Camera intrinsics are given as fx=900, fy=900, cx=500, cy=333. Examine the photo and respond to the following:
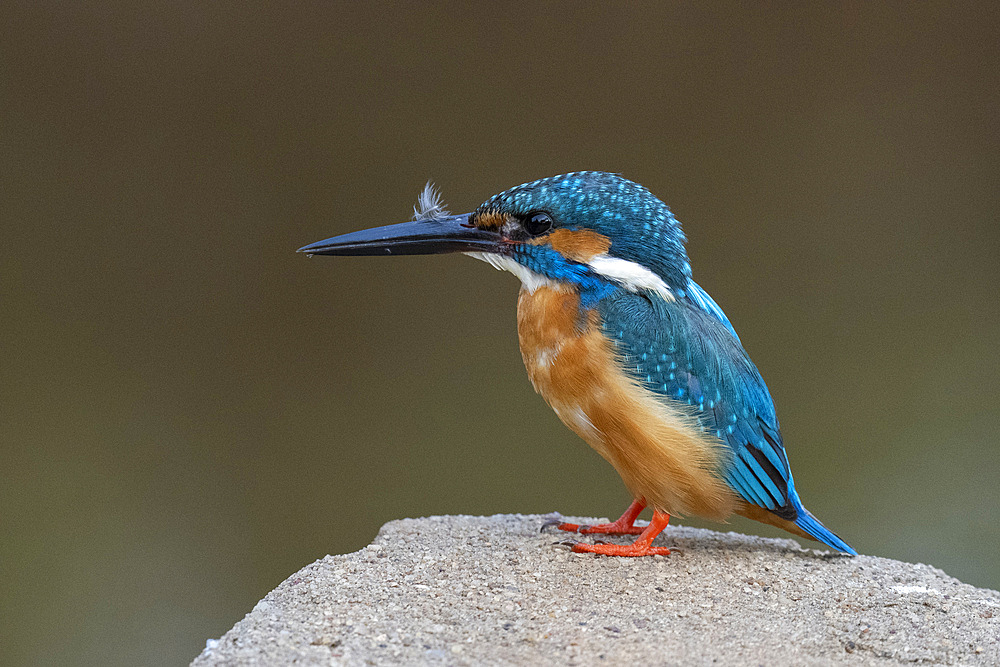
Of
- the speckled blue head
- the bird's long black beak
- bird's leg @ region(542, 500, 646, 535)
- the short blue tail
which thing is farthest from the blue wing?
the bird's long black beak

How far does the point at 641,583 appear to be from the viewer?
7.70 ft

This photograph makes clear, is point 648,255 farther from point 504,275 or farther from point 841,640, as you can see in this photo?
point 504,275

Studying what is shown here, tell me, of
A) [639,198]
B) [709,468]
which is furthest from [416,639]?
[639,198]

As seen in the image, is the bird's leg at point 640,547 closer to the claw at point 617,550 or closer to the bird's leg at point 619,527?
the claw at point 617,550

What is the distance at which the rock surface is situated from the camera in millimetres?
1911

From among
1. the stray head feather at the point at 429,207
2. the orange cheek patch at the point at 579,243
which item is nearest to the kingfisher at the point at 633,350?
the orange cheek patch at the point at 579,243

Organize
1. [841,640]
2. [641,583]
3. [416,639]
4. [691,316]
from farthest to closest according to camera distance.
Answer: [691,316]
[641,583]
[841,640]
[416,639]

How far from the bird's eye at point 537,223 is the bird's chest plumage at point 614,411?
0.52ft

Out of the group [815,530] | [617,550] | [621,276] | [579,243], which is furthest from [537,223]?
[815,530]

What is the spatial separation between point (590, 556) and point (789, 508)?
58 cm

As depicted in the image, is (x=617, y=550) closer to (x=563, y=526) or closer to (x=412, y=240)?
(x=563, y=526)

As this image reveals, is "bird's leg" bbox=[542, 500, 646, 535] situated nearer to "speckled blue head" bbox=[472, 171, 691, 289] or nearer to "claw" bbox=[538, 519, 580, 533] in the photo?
"claw" bbox=[538, 519, 580, 533]

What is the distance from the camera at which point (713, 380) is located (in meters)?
2.47

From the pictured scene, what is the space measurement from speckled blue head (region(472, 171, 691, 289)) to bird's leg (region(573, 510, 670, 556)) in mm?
664
